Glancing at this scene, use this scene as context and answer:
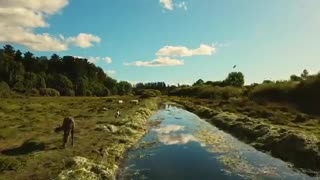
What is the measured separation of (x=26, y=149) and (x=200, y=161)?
44.8ft

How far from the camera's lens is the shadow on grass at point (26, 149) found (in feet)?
94.8

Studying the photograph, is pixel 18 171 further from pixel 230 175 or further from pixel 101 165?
pixel 230 175

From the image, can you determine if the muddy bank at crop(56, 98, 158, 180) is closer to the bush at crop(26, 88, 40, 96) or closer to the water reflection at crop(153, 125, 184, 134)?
the water reflection at crop(153, 125, 184, 134)

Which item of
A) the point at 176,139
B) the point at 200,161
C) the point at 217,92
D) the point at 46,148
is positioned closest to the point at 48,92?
the point at 217,92

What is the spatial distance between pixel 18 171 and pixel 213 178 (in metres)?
12.2

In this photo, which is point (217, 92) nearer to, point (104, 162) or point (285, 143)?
point (285, 143)

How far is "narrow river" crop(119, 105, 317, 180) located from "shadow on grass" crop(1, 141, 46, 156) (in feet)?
23.6

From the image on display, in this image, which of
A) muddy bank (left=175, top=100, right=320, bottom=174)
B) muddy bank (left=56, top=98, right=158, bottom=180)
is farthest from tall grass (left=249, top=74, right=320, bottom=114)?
muddy bank (left=56, top=98, right=158, bottom=180)

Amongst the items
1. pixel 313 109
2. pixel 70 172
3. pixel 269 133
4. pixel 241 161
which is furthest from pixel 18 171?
pixel 313 109

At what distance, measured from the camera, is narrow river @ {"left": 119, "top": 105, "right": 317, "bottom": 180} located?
25.6 meters

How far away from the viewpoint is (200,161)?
30359 mm

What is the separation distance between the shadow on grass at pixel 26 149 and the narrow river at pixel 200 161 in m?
7.20

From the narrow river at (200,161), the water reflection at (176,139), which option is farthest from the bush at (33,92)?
the narrow river at (200,161)

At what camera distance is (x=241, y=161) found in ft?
98.2
